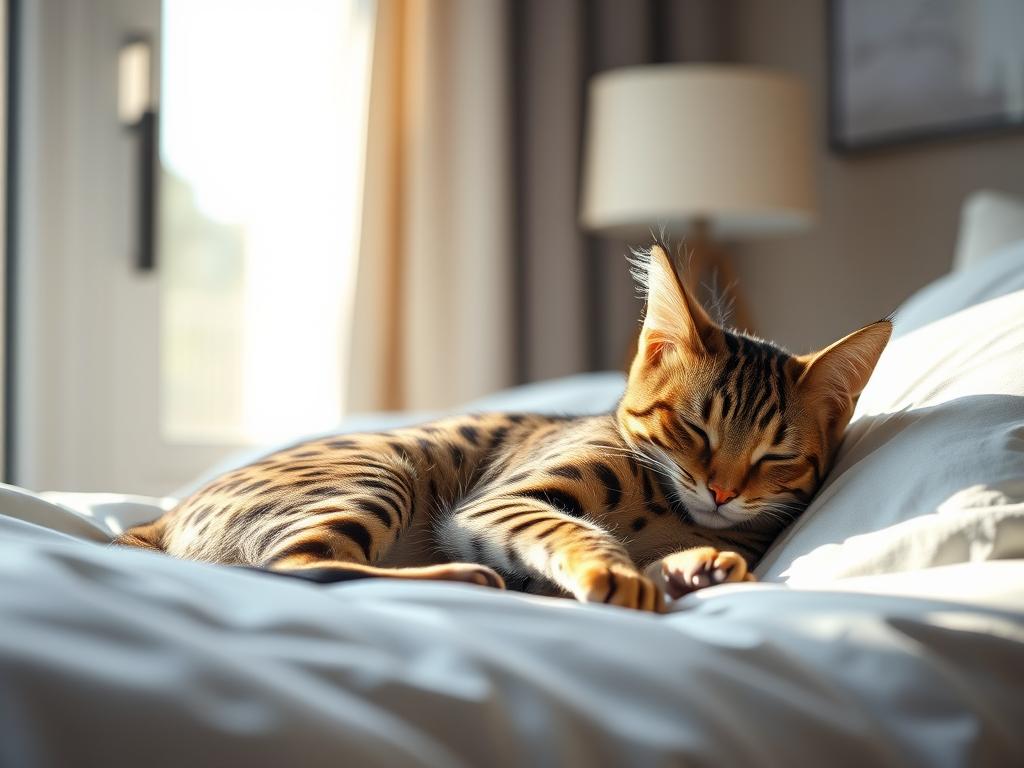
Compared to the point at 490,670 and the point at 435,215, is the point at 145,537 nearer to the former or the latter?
the point at 490,670

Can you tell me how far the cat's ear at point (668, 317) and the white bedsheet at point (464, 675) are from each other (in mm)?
447

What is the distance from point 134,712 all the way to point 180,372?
8.33ft

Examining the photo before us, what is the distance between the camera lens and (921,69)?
115 inches

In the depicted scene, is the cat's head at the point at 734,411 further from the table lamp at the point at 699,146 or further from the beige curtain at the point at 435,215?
the beige curtain at the point at 435,215

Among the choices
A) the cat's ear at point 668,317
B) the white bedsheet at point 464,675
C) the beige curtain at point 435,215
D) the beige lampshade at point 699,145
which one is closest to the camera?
the white bedsheet at point 464,675

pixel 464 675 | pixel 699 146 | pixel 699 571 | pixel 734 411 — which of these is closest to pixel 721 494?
pixel 734 411

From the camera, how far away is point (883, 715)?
0.56 metres

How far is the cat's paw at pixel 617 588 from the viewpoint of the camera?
0.74 m

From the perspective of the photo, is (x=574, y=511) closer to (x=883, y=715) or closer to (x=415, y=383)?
(x=883, y=715)

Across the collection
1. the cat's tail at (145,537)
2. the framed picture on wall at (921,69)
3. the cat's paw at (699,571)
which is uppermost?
the framed picture on wall at (921,69)

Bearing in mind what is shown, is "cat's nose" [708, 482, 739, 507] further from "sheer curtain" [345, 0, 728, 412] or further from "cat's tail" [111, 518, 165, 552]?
"sheer curtain" [345, 0, 728, 412]

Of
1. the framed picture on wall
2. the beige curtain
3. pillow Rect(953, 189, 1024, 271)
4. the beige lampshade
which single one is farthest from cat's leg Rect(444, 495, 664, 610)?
the framed picture on wall

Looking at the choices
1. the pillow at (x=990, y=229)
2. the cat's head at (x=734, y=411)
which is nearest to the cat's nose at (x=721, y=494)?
the cat's head at (x=734, y=411)

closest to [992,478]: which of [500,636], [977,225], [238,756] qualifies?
[500,636]
